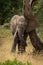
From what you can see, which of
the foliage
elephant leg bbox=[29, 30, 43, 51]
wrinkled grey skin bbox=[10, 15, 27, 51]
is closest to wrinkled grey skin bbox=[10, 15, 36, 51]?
wrinkled grey skin bbox=[10, 15, 27, 51]

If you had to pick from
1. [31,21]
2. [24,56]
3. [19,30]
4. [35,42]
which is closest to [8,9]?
[35,42]

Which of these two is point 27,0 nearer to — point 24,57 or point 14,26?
point 14,26

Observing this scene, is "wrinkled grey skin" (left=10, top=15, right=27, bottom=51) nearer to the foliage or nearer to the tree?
the tree

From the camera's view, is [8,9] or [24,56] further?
[8,9]

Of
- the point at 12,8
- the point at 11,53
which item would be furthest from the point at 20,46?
the point at 12,8

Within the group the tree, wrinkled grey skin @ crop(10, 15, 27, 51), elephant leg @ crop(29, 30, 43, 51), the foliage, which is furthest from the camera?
the foliage

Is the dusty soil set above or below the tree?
below

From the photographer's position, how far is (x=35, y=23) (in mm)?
10141

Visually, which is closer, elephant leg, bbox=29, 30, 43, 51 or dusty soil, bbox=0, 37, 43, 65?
dusty soil, bbox=0, 37, 43, 65

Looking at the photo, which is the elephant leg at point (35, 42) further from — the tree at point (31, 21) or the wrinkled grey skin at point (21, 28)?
the wrinkled grey skin at point (21, 28)

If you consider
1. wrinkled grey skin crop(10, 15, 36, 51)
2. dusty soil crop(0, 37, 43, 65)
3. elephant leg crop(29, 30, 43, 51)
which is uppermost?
wrinkled grey skin crop(10, 15, 36, 51)

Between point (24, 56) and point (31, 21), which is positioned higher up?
point (31, 21)

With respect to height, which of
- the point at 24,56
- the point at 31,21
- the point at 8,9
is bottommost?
the point at 24,56

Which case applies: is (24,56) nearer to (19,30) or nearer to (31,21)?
(19,30)
